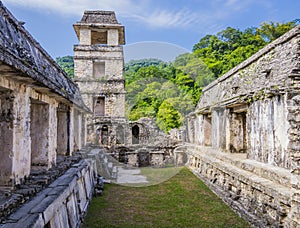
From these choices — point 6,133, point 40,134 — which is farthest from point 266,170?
point 6,133

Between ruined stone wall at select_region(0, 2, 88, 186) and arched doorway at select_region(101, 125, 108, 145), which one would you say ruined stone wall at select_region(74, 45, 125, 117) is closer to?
arched doorway at select_region(101, 125, 108, 145)

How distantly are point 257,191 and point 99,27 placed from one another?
633 inches

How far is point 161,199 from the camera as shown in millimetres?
8117

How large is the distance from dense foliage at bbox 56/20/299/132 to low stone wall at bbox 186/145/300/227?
13588mm

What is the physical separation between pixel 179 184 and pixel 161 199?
7.38ft

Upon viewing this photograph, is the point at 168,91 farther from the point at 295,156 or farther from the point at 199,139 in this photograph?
the point at 295,156

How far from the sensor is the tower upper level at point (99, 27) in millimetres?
19141

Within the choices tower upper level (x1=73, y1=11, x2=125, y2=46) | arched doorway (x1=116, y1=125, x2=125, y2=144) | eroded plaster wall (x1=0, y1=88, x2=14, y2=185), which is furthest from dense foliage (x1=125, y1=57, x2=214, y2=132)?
eroded plaster wall (x1=0, y1=88, x2=14, y2=185)

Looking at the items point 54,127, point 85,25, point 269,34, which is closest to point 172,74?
point 269,34

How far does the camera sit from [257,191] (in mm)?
5770

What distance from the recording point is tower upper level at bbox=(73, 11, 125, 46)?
1914 centimetres

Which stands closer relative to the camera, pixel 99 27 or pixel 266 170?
pixel 266 170

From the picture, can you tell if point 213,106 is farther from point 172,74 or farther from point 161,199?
point 172,74

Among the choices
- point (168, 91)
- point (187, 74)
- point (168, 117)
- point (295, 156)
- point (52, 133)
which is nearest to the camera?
point (295, 156)
